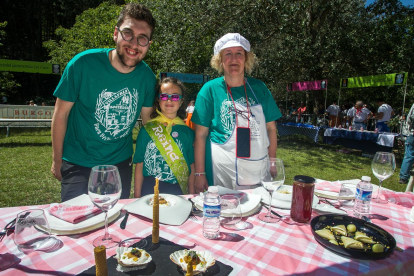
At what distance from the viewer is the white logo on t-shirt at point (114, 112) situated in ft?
6.47

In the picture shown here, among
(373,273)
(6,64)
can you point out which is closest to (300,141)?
(373,273)

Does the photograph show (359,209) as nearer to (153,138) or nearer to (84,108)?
(153,138)

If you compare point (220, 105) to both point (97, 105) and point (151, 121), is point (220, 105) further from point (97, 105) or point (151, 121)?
point (97, 105)

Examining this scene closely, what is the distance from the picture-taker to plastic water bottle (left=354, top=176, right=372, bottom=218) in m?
1.55

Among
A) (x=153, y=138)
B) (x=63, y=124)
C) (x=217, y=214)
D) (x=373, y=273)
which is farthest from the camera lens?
(x=153, y=138)

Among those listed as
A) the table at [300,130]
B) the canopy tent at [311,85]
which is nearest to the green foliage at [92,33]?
the canopy tent at [311,85]

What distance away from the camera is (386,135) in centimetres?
798

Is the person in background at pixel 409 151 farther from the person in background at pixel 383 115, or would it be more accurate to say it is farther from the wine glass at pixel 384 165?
the person in background at pixel 383 115

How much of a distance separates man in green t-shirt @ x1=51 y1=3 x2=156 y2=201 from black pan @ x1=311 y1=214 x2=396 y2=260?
5.21ft

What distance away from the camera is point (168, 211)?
4.66ft

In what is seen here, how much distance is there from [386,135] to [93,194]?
9.25 meters

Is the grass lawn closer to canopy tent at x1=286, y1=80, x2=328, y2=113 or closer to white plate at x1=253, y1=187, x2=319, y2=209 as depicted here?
canopy tent at x1=286, y1=80, x2=328, y2=113

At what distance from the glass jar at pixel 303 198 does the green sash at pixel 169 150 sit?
1.17 meters

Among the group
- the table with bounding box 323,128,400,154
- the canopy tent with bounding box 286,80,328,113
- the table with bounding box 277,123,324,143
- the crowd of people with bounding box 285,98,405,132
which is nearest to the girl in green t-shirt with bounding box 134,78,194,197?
the table with bounding box 323,128,400,154
